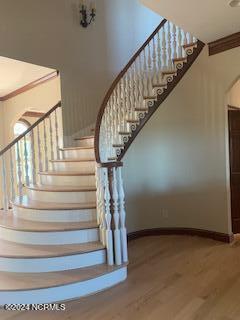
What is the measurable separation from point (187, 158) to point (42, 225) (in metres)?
2.29

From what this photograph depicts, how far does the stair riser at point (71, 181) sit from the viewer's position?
3.60 metres

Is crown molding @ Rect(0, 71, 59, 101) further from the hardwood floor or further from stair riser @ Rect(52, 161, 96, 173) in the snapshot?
the hardwood floor

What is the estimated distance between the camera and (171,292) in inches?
97.9

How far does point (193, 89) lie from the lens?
3.98 meters

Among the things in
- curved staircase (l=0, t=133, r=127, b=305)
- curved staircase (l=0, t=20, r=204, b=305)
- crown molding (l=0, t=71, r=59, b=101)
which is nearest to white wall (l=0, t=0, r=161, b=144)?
crown molding (l=0, t=71, r=59, b=101)

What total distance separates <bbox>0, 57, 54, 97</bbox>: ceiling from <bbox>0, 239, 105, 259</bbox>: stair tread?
8.81 feet

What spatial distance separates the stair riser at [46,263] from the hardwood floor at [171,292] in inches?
13.9

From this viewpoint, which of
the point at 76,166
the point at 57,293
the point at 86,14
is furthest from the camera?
the point at 86,14

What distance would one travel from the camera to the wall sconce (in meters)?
4.88

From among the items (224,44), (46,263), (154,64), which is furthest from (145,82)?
(46,263)

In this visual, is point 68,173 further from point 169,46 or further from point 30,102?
point 169,46

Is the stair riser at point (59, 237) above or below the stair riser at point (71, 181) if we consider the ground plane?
below

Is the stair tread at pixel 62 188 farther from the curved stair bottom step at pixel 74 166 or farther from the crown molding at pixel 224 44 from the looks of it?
the crown molding at pixel 224 44

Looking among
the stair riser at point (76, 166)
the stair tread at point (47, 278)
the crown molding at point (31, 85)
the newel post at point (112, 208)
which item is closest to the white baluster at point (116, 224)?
the newel post at point (112, 208)
